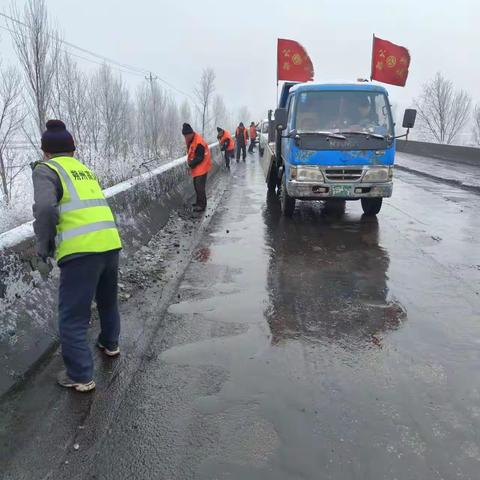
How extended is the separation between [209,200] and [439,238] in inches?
231

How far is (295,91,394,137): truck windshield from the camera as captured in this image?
8094 mm

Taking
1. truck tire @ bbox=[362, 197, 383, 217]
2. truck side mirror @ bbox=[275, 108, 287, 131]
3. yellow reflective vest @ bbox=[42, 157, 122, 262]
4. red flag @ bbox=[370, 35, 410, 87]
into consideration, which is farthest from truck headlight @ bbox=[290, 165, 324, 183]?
yellow reflective vest @ bbox=[42, 157, 122, 262]

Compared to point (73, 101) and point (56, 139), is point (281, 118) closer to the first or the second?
point (56, 139)

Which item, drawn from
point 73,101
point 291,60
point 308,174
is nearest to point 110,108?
point 73,101

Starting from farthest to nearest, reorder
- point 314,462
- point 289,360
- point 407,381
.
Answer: point 289,360
point 407,381
point 314,462

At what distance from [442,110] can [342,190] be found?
169 ft

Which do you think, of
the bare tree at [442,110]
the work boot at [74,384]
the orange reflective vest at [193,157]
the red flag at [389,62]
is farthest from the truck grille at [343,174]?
the bare tree at [442,110]

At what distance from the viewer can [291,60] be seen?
14812 mm

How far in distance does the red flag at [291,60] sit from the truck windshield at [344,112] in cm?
680

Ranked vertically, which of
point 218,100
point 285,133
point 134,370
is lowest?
point 134,370

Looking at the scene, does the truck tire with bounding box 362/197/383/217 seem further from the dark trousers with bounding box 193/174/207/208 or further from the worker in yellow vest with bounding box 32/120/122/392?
the worker in yellow vest with bounding box 32/120/122/392

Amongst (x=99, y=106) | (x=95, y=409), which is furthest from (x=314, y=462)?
(x=99, y=106)

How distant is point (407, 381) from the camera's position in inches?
128

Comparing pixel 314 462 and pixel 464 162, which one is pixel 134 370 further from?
pixel 464 162
